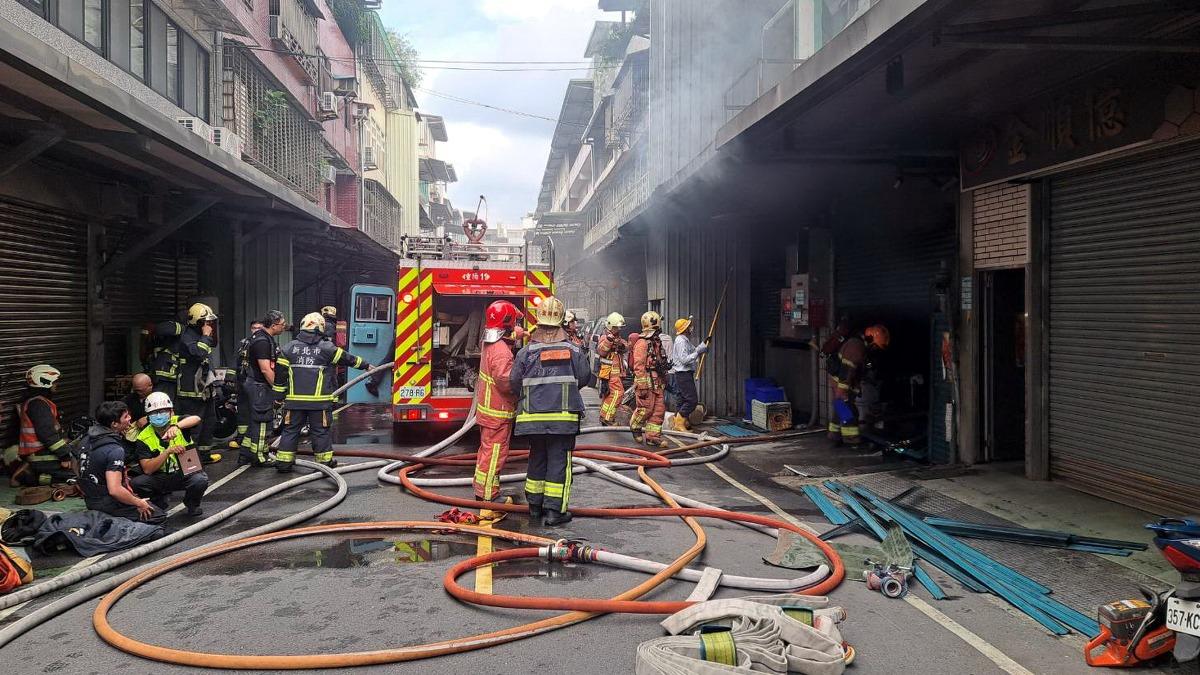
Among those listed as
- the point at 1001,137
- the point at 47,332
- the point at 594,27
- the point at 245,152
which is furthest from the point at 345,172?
the point at 1001,137

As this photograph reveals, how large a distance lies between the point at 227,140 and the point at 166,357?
7.89 m

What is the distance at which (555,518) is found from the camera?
19.3ft

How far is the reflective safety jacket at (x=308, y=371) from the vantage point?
25.3 feet

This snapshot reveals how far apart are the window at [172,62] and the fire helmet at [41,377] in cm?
759

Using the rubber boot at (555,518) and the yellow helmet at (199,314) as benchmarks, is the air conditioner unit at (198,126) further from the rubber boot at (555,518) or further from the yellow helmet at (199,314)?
the rubber boot at (555,518)

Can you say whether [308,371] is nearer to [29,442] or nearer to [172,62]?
[29,442]

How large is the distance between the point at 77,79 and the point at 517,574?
4.95 meters

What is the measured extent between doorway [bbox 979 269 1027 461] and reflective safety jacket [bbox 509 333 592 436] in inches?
177

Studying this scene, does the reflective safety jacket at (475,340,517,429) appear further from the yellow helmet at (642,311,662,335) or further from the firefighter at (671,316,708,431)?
the firefighter at (671,316,708,431)

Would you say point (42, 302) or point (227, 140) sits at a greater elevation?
point (227, 140)

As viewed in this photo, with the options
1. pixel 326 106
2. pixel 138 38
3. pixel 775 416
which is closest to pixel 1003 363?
pixel 775 416

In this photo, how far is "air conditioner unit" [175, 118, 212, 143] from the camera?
13241 mm

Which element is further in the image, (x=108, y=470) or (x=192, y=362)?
(x=192, y=362)

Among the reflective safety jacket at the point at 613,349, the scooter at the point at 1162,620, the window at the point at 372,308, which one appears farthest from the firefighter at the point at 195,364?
the scooter at the point at 1162,620
